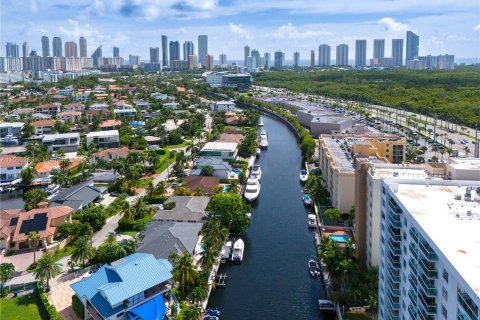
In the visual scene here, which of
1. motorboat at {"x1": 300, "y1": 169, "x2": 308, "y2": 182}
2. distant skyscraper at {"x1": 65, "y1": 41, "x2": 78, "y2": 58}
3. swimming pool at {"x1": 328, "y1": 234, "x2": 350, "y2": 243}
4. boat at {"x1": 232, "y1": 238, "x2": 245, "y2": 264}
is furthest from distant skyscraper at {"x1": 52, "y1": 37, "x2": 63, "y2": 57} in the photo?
swimming pool at {"x1": 328, "y1": 234, "x2": 350, "y2": 243}

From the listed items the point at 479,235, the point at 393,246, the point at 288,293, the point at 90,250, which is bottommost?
the point at 288,293

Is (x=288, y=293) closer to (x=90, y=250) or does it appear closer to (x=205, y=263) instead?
(x=205, y=263)

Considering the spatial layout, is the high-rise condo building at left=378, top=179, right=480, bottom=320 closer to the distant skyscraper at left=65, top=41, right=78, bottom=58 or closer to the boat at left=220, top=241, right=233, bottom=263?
the boat at left=220, top=241, right=233, bottom=263

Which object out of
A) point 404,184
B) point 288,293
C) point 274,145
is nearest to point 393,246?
point 404,184

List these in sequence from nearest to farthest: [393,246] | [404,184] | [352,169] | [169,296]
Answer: [393,246] < [404,184] < [169,296] < [352,169]

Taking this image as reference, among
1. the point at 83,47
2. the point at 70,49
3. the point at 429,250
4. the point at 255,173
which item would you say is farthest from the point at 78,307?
the point at 83,47

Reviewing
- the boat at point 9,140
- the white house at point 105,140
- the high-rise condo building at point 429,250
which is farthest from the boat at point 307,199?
the boat at point 9,140
